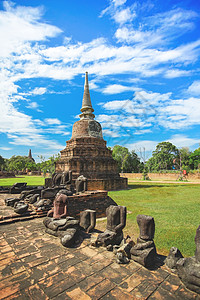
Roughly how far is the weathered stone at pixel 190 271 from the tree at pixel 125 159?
1648 inches

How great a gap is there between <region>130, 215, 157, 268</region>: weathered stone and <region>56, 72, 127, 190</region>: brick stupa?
40.4 ft

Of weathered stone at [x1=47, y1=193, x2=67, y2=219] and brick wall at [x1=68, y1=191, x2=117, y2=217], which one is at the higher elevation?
weathered stone at [x1=47, y1=193, x2=67, y2=219]

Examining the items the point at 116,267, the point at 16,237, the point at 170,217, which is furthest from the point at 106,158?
the point at 116,267

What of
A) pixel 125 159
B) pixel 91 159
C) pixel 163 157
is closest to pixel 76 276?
pixel 91 159

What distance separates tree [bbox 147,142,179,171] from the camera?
53.8 m

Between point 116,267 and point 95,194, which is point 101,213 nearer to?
point 95,194

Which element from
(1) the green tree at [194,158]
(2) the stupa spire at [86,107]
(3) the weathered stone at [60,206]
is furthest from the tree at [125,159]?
(3) the weathered stone at [60,206]

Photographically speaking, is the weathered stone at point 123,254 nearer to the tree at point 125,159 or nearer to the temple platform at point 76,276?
the temple platform at point 76,276

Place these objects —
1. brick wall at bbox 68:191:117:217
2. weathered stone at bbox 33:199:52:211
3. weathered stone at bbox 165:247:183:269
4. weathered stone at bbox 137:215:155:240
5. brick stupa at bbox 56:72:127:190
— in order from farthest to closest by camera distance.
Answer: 1. brick stupa at bbox 56:72:127:190
2. brick wall at bbox 68:191:117:217
3. weathered stone at bbox 33:199:52:211
4. weathered stone at bbox 137:215:155:240
5. weathered stone at bbox 165:247:183:269

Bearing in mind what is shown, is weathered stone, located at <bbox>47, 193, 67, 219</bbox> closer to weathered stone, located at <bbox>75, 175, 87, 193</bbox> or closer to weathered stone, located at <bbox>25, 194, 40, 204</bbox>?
weathered stone, located at <bbox>25, 194, 40, 204</bbox>

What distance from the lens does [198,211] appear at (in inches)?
358

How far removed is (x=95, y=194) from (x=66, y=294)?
6.24 meters

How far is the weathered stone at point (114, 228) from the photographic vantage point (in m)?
4.43

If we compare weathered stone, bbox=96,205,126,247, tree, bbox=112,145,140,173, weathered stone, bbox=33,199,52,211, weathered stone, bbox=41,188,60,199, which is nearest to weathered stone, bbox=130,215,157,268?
weathered stone, bbox=96,205,126,247
